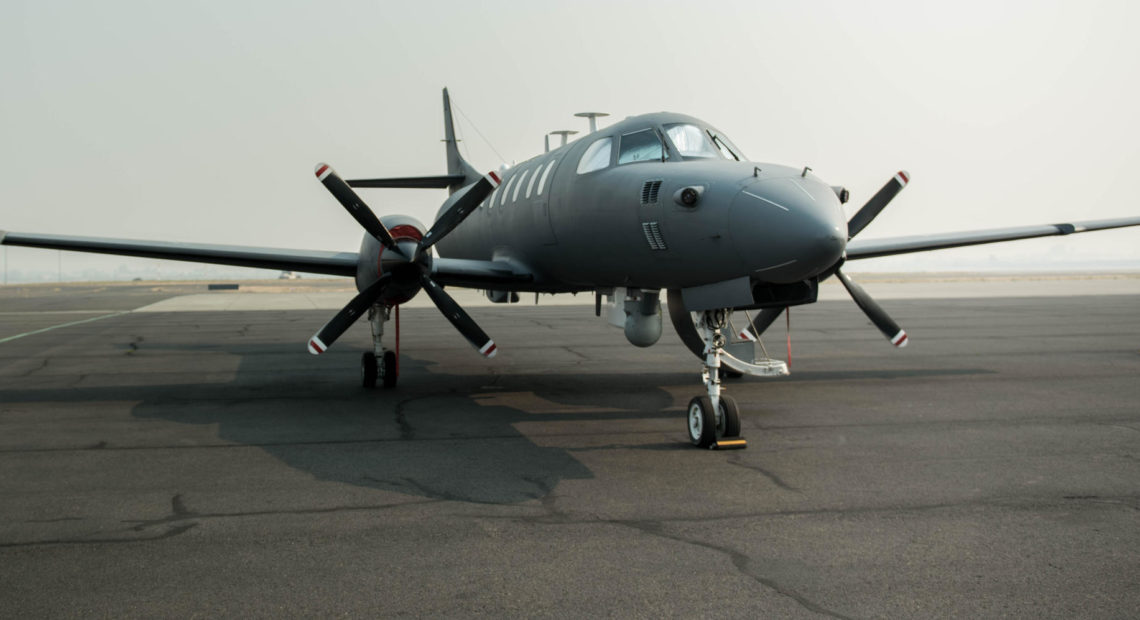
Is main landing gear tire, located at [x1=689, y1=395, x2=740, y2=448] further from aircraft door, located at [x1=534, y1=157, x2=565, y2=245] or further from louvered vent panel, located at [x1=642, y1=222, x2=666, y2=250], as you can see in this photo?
aircraft door, located at [x1=534, y1=157, x2=565, y2=245]

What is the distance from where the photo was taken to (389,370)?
14.2 metres

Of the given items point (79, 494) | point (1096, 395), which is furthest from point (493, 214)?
point (1096, 395)

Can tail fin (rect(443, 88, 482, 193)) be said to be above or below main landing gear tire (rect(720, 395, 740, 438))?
above

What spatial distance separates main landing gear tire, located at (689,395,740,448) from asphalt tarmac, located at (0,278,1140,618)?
0.97 feet

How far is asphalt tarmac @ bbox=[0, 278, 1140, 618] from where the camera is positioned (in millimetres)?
4898

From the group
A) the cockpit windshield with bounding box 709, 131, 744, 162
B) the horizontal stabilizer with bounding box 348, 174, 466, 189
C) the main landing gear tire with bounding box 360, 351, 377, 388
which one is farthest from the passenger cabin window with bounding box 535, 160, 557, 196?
the horizontal stabilizer with bounding box 348, 174, 466, 189

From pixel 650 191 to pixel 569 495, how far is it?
12.6 ft

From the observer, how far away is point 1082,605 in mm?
4645

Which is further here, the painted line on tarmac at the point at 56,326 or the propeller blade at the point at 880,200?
the painted line on tarmac at the point at 56,326

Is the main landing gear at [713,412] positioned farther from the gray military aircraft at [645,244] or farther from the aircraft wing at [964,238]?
the aircraft wing at [964,238]

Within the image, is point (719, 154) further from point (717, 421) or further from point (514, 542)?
point (514, 542)

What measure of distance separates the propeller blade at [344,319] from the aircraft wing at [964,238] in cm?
717

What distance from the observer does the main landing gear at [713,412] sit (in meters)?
8.99

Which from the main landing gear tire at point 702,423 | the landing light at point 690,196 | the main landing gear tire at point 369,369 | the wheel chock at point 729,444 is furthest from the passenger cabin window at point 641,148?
the main landing gear tire at point 369,369
